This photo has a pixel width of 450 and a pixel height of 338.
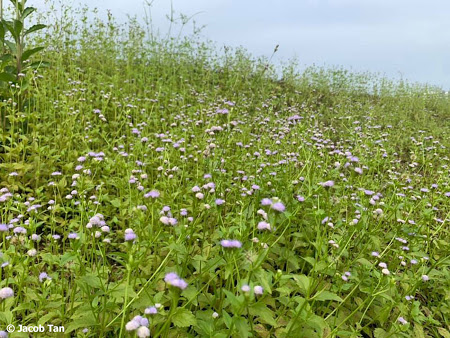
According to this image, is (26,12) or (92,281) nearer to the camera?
(92,281)

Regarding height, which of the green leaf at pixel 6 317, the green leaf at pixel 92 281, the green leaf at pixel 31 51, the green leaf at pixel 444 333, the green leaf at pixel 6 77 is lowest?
the green leaf at pixel 444 333

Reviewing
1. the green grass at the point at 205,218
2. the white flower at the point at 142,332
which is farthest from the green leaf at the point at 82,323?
the white flower at the point at 142,332

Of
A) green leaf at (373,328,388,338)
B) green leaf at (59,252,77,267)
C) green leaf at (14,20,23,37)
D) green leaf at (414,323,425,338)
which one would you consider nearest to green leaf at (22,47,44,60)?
green leaf at (14,20,23,37)

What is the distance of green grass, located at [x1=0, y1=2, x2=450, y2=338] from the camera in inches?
76.2

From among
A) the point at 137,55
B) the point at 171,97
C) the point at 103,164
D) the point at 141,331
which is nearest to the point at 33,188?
the point at 103,164

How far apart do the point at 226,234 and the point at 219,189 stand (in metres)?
1.06

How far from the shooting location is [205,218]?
255cm

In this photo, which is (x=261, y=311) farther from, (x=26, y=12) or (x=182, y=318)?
(x=26, y=12)

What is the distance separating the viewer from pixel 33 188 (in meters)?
3.69

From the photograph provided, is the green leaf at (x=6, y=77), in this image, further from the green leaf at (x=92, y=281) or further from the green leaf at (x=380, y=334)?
the green leaf at (x=380, y=334)

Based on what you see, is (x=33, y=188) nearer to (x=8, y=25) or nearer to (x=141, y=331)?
(x=8, y=25)

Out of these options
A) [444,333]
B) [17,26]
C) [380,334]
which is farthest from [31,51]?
[444,333]

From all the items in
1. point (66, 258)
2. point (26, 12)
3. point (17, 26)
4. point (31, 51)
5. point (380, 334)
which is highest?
point (26, 12)

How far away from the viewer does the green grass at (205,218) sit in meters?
1.94
